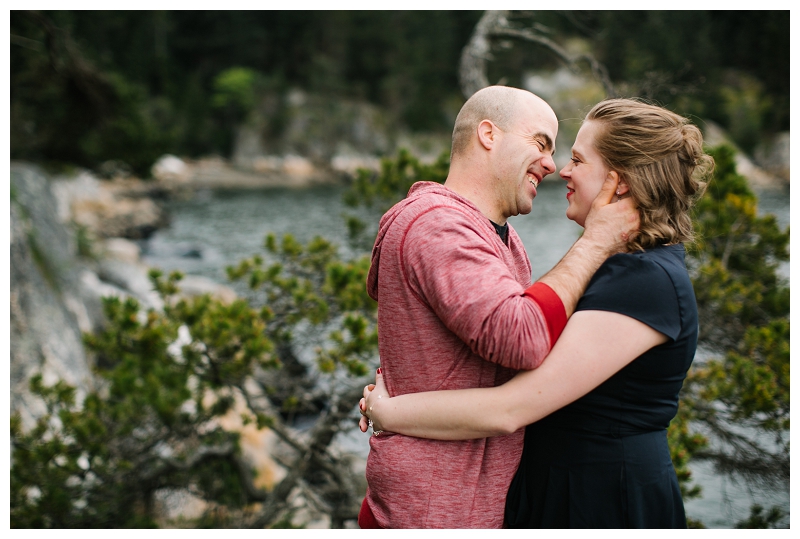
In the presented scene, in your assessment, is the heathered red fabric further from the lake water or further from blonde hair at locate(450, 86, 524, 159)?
the lake water

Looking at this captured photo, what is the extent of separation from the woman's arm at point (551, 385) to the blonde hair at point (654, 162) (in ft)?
0.88

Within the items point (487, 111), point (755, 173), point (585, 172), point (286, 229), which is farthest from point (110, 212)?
point (755, 173)

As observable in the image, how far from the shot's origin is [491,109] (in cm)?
189

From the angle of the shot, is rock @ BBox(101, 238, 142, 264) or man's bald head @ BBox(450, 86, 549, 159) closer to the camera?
man's bald head @ BBox(450, 86, 549, 159)

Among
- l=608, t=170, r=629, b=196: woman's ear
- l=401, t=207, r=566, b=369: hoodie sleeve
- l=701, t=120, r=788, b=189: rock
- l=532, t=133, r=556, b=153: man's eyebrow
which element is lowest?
l=701, t=120, r=788, b=189: rock

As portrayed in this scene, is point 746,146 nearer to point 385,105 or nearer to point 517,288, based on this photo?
point 385,105

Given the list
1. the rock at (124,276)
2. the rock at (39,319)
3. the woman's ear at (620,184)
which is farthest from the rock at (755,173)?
the woman's ear at (620,184)

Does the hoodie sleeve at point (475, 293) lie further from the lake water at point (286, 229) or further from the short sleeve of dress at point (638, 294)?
the lake water at point (286, 229)

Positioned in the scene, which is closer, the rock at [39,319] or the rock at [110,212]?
the rock at [39,319]

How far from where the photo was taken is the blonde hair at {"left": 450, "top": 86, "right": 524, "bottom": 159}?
6.15 feet

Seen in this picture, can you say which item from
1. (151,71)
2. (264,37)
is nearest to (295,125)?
(264,37)

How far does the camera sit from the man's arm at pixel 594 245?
1.60 metres

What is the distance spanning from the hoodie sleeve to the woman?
11cm

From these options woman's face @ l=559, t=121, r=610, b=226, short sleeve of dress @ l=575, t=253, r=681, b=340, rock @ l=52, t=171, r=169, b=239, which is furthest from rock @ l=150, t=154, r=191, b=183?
short sleeve of dress @ l=575, t=253, r=681, b=340
